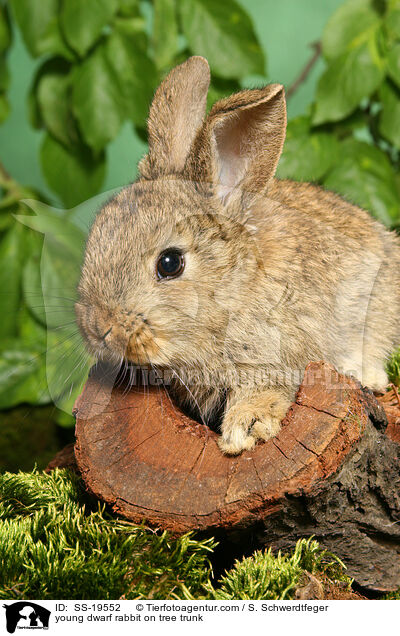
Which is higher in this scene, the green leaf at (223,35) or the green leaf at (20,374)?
the green leaf at (223,35)

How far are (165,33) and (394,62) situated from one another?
999mm

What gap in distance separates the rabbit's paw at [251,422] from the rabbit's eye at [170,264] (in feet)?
1.29

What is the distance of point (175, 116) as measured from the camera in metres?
2.06

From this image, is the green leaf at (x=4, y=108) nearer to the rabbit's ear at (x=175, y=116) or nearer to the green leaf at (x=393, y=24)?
the rabbit's ear at (x=175, y=116)

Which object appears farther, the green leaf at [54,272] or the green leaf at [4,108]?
the green leaf at [4,108]

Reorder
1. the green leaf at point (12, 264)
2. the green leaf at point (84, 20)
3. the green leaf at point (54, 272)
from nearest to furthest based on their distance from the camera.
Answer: the green leaf at point (54, 272)
the green leaf at point (84, 20)
the green leaf at point (12, 264)

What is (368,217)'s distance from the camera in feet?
7.52

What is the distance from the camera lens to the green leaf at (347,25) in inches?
115

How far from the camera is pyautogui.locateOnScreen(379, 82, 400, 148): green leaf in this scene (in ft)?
9.59

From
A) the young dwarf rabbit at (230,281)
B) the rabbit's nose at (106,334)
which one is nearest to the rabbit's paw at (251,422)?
the young dwarf rabbit at (230,281)
